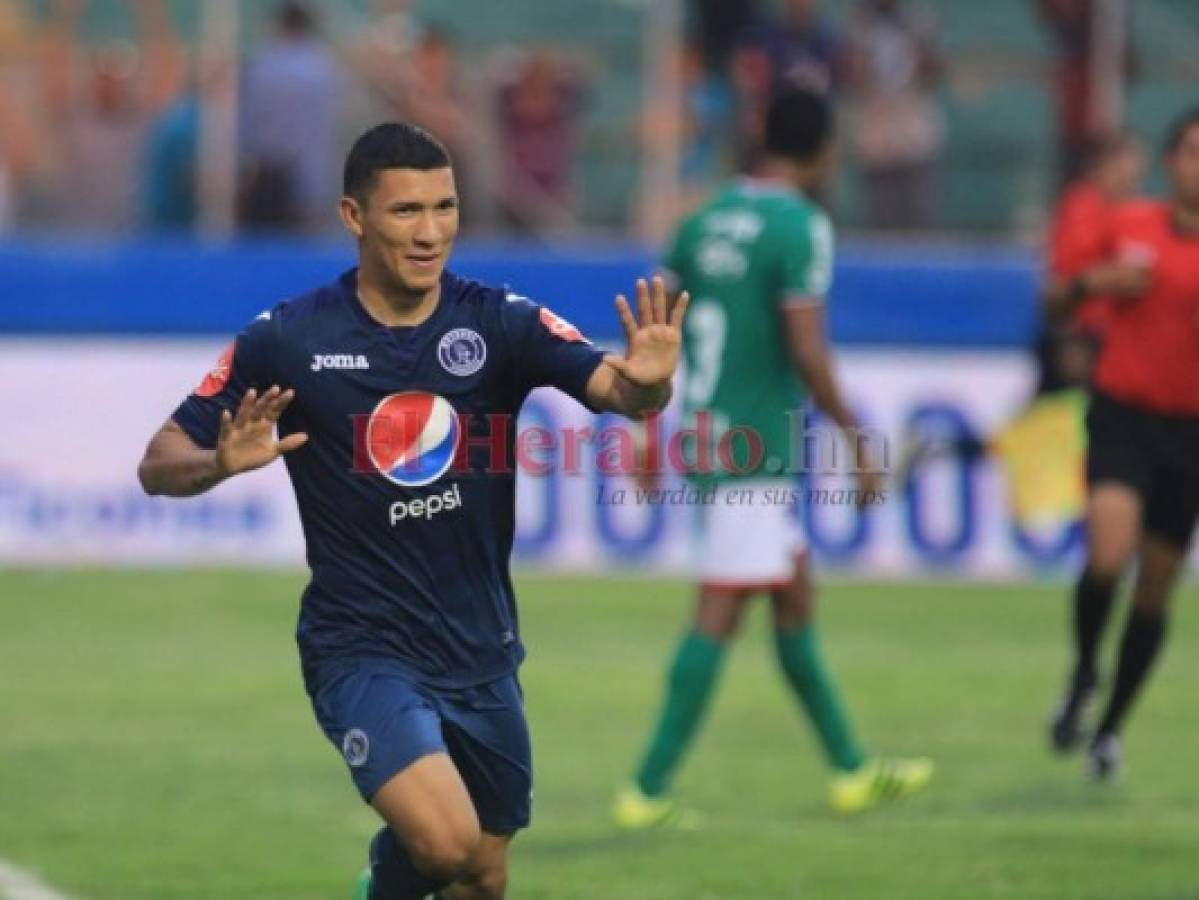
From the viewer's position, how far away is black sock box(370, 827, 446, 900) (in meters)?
6.82

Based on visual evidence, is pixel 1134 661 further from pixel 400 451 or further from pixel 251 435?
pixel 251 435

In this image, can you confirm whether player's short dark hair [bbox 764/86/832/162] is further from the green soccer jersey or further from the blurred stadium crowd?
the blurred stadium crowd

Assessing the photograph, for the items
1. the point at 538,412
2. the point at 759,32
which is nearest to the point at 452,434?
the point at 538,412

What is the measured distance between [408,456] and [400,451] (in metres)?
0.02

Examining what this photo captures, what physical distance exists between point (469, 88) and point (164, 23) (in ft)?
6.64

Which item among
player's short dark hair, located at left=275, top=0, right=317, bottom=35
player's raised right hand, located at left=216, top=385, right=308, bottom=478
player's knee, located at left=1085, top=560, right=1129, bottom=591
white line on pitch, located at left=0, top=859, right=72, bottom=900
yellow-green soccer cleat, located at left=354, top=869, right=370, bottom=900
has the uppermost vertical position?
player's short dark hair, located at left=275, top=0, right=317, bottom=35

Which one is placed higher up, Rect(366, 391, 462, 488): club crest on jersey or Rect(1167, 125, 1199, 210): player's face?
Rect(1167, 125, 1199, 210): player's face

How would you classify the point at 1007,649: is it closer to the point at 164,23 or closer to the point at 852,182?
the point at 852,182

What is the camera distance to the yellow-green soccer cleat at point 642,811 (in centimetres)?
Result: 984

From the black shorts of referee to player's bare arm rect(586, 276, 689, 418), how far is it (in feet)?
14.1

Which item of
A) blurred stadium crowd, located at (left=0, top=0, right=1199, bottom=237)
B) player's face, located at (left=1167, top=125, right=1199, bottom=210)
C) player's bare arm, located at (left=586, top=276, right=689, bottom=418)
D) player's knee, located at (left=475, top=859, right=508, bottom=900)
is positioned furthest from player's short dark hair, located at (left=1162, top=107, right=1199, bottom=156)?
blurred stadium crowd, located at (left=0, top=0, right=1199, bottom=237)

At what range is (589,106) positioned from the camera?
1794 centimetres

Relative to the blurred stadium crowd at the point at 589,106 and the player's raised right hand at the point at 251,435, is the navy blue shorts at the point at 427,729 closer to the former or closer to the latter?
the player's raised right hand at the point at 251,435

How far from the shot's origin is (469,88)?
18250 millimetres
